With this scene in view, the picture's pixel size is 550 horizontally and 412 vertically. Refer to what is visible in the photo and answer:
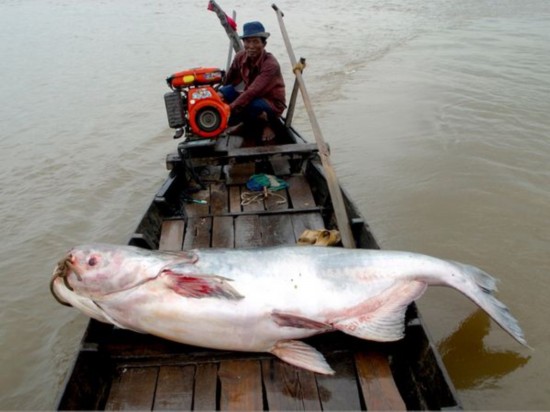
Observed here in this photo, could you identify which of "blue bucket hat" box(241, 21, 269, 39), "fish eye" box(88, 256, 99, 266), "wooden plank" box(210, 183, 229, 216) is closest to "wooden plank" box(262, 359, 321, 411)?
"fish eye" box(88, 256, 99, 266)

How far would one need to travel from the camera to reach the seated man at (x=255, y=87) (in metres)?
6.24

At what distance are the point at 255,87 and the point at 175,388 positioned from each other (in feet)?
14.4

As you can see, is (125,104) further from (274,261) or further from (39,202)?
(274,261)

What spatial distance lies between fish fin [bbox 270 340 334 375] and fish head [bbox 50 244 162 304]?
39.7 inches

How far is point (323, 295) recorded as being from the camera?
3.07 m

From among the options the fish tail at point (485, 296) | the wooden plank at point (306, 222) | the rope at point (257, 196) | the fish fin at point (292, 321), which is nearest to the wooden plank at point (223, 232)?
the rope at point (257, 196)

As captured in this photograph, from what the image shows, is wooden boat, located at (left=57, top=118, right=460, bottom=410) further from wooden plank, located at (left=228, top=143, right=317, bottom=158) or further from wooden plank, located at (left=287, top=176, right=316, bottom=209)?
wooden plank, located at (left=228, top=143, right=317, bottom=158)

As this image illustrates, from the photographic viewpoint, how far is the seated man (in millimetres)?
6242

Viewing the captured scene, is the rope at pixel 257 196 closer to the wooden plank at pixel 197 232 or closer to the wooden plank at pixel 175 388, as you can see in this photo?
the wooden plank at pixel 197 232

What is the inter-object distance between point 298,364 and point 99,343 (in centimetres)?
145

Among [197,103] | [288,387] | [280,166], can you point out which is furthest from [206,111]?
[288,387]

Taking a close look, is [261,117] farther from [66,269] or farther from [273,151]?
[66,269]

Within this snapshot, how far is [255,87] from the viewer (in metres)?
6.25

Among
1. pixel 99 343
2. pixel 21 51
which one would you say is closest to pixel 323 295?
pixel 99 343
